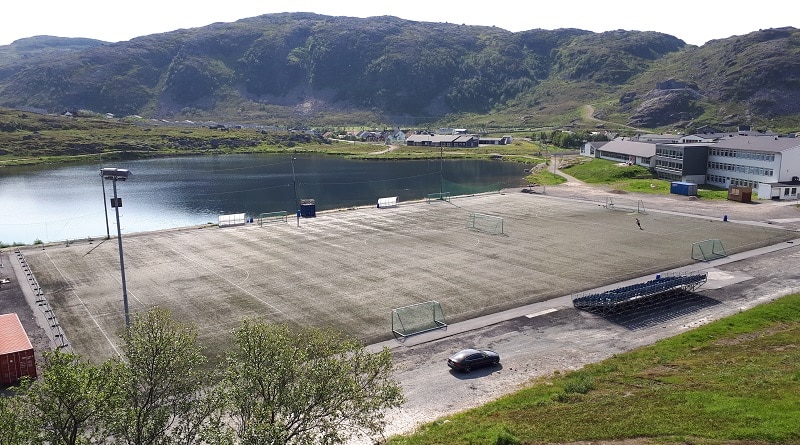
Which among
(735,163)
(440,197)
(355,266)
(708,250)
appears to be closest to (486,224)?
(355,266)

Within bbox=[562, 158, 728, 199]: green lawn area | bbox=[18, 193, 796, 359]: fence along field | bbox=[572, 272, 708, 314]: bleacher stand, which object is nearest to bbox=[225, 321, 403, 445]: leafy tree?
bbox=[18, 193, 796, 359]: fence along field

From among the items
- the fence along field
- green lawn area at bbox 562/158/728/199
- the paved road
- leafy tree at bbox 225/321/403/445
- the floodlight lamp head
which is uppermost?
the floodlight lamp head

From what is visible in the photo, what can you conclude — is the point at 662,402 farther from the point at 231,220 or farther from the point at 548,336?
the point at 231,220

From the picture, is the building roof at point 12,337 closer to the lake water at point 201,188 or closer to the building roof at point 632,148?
the lake water at point 201,188

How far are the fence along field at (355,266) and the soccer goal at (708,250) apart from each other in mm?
919

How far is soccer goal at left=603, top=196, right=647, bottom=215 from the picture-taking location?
246 feet

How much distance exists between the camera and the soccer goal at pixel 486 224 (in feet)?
208

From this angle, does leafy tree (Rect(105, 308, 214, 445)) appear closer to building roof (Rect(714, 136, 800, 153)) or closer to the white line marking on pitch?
the white line marking on pitch

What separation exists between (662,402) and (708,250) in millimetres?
34296

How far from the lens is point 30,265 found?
164 ft

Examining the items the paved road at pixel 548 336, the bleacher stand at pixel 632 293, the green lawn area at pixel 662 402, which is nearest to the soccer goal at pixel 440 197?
the paved road at pixel 548 336

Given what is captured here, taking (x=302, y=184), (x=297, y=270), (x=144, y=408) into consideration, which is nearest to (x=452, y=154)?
(x=302, y=184)

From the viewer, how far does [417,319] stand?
3572cm

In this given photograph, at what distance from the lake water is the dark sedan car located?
143 ft
